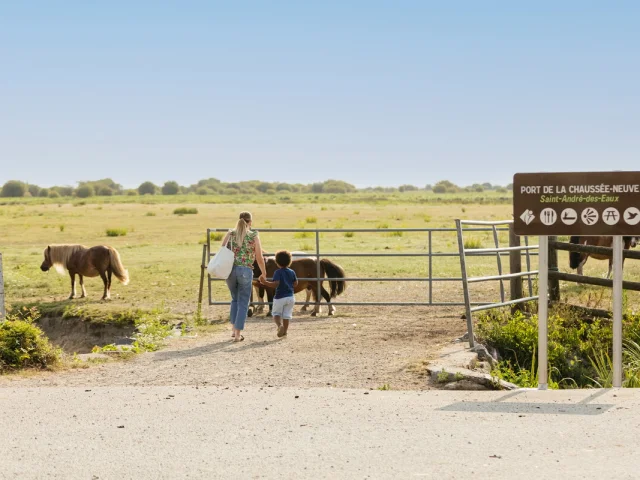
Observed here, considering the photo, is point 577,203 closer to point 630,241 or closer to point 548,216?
point 548,216

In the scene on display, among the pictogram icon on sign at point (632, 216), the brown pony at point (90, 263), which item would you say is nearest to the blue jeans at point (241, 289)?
the pictogram icon on sign at point (632, 216)

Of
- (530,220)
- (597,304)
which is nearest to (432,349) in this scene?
(530,220)

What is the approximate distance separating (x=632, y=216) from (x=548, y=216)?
814 mm

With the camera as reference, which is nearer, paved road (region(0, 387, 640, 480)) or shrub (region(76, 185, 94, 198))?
paved road (region(0, 387, 640, 480))

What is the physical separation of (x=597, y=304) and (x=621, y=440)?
27.3 ft

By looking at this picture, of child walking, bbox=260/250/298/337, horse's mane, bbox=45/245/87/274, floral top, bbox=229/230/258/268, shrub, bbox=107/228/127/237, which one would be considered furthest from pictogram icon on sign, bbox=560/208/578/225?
shrub, bbox=107/228/127/237

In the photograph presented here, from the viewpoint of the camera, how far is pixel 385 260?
91.8ft

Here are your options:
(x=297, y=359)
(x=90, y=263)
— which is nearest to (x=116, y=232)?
(x=90, y=263)

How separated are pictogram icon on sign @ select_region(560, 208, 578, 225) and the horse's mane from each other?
547 inches

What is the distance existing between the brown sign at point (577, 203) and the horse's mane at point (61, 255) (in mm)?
13696

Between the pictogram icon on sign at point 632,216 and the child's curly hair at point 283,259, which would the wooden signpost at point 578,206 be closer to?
the pictogram icon on sign at point 632,216

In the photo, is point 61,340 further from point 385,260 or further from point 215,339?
point 385,260

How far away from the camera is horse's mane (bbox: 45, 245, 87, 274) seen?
20.3m

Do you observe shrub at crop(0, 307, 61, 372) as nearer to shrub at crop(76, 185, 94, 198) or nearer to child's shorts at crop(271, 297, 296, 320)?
child's shorts at crop(271, 297, 296, 320)
